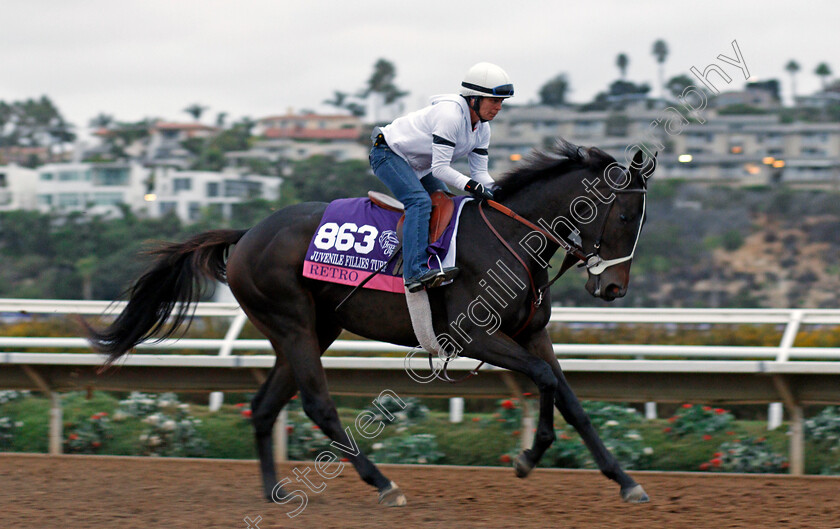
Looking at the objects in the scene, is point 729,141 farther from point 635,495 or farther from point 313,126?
point 635,495

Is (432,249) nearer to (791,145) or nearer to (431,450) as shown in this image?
(431,450)

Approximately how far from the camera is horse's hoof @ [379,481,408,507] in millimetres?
5211

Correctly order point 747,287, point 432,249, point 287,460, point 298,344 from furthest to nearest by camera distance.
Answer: point 747,287, point 287,460, point 298,344, point 432,249

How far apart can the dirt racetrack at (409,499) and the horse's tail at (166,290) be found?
894mm

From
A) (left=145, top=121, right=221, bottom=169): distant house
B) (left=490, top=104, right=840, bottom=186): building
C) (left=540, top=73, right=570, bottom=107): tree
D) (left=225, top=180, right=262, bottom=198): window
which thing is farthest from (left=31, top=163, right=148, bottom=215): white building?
(left=540, top=73, right=570, bottom=107): tree

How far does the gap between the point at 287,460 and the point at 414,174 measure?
258 cm

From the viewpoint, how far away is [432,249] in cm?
514

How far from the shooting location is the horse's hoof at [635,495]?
509 cm

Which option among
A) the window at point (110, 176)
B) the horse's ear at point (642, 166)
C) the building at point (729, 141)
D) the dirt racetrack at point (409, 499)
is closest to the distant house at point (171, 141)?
the window at point (110, 176)

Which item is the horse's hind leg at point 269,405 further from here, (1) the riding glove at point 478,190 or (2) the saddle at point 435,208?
(1) the riding glove at point 478,190

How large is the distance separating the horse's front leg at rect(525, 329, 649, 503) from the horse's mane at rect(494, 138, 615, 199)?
0.85 metres

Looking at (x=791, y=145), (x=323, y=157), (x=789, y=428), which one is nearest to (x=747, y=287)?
(x=791, y=145)

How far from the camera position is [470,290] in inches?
204

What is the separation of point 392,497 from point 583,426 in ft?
3.67
